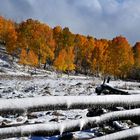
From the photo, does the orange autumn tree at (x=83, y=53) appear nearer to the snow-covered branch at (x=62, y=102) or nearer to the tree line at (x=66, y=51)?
the tree line at (x=66, y=51)

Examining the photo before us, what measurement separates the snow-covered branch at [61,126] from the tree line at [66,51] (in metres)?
82.0

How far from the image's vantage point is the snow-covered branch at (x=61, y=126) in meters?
3.44

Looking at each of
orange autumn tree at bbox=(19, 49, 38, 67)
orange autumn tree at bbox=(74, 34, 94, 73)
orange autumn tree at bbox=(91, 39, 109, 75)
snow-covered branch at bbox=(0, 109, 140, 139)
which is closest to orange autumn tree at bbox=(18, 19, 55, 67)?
orange autumn tree at bbox=(19, 49, 38, 67)

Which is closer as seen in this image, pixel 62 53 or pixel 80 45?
pixel 62 53

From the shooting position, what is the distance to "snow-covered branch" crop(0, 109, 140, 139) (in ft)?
11.3

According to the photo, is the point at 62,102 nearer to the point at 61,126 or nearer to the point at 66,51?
the point at 61,126

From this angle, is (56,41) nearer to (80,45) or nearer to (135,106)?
(80,45)

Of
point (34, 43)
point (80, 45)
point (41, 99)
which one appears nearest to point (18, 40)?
point (34, 43)

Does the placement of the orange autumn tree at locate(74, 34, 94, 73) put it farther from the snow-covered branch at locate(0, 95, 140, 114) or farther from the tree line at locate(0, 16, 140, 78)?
the snow-covered branch at locate(0, 95, 140, 114)

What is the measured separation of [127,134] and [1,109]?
1.33 m

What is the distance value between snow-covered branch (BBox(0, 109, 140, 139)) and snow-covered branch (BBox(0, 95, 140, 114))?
13 centimetres

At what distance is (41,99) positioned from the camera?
3.41 m

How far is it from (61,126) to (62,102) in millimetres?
272

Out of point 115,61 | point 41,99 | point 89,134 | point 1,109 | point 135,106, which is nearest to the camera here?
point 1,109
